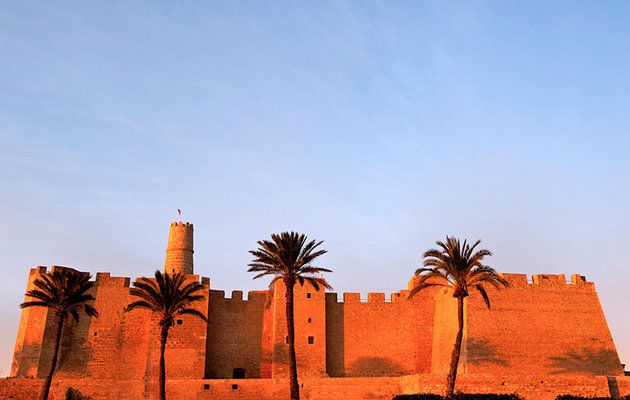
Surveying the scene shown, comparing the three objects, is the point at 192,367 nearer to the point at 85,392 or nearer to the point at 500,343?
the point at 85,392

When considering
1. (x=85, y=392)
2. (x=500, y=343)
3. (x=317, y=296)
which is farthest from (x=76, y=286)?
(x=500, y=343)

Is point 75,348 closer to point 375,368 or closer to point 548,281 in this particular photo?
point 375,368

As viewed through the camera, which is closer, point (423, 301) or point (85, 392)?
point (85, 392)

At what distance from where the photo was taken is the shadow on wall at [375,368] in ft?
122

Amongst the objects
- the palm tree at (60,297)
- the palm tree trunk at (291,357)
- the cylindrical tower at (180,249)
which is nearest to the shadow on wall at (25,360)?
the palm tree at (60,297)

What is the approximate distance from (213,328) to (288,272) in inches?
390

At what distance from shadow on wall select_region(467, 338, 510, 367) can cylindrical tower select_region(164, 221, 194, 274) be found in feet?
61.8

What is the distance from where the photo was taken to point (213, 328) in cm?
3709

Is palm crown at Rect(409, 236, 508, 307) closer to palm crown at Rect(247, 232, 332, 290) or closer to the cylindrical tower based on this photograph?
palm crown at Rect(247, 232, 332, 290)

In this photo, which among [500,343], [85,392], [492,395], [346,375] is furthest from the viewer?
[346,375]

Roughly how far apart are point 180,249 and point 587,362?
26.0 m

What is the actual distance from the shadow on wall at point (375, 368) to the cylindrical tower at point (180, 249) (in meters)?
12.8

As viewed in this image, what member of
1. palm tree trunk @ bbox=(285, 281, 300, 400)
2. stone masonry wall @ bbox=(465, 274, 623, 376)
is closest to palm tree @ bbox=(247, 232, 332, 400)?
palm tree trunk @ bbox=(285, 281, 300, 400)

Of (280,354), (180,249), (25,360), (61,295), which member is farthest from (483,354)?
(25,360)
